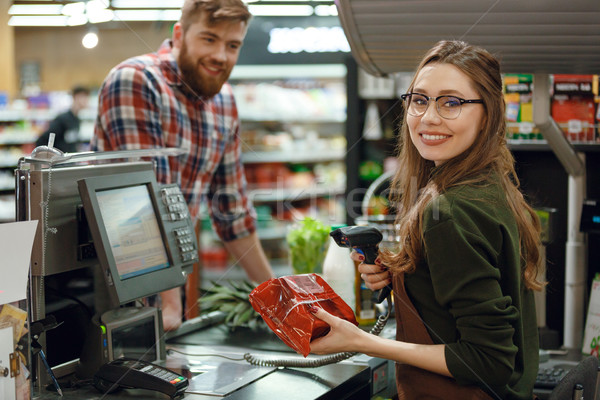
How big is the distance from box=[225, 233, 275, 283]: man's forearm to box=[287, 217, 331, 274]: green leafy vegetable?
0.44m

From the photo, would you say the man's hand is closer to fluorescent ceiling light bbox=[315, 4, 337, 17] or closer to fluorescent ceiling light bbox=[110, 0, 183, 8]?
fluorescent ceiling light bbox=[315, 4, 337, 17]

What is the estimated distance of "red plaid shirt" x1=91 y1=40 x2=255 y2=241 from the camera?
8.80 ft

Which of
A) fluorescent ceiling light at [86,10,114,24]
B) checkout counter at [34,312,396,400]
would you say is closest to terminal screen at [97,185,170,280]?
checkout counter at [34,312,396,400]

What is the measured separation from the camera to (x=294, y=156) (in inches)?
307

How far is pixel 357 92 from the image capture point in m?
5.17

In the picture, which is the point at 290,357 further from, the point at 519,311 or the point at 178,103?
the point at 178,103

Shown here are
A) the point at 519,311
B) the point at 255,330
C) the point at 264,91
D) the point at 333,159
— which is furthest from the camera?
the point at 333,159

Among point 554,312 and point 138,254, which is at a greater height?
point 138,254

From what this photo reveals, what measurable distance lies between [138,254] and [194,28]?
4.30 ft

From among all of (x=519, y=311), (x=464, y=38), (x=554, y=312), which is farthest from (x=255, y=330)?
(x=554, y=312)

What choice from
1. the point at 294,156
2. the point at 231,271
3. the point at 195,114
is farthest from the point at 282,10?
the point at 195,114

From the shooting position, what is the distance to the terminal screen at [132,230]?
1743 mm

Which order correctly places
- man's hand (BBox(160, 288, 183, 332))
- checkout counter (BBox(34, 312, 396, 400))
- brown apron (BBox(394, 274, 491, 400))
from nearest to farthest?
brown apron (BBox(394, 274, 491, 400)), checkout counter (BBox(34, 312, 396, 400)), man's hand (BBox(160, 288, 183, 332))

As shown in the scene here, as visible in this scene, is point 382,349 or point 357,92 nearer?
point 382,349
